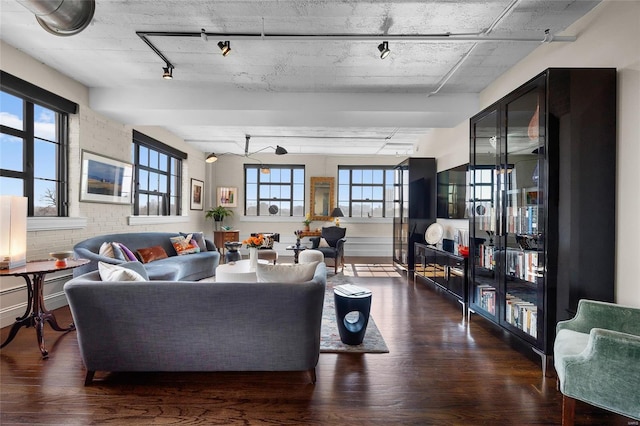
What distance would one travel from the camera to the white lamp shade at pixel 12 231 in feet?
9.36

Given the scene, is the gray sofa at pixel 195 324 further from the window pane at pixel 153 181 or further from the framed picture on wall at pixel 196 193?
the framed picture on wall at pixel 196 193

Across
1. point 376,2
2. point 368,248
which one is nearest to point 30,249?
point 376,2

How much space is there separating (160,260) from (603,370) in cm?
541

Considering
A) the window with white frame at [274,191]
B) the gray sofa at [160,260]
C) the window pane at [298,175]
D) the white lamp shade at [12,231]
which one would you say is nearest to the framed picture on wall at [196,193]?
the window with white frame at [274,191]

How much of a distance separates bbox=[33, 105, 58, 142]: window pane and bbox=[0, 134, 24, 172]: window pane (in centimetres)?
28

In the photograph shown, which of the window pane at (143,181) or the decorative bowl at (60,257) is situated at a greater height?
the window pane at (143,181)

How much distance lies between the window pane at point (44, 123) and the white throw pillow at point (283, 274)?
12.0ft

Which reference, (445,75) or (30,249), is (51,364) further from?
(445,75)

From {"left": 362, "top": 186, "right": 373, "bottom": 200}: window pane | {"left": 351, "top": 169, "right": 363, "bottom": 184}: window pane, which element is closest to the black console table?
{"left": 362, "top": 186, "right": 373, "bottom": 200}: window pane

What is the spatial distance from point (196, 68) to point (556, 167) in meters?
→ 3.99

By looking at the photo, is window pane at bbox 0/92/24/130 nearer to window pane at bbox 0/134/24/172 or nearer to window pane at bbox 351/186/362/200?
window pane at bbox 0/134/24/172

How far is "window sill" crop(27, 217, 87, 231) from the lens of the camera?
370 cm

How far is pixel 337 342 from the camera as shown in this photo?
317cm

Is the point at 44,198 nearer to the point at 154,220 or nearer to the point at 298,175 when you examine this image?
the point at 154,220
